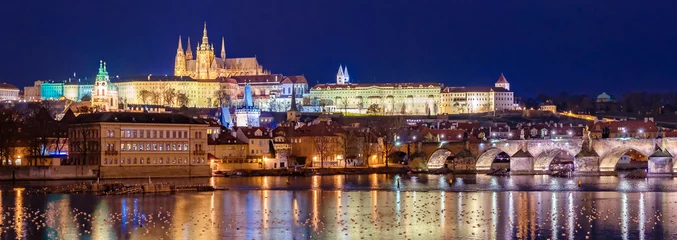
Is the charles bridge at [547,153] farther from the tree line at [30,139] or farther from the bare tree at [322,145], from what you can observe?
the tree line at [30,139]

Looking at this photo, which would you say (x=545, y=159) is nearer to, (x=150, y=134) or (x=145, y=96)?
(x=150, y=134)

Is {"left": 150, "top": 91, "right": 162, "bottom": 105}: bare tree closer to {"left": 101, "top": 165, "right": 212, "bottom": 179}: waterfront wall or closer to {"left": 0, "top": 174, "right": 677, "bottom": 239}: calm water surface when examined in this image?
{"left": 101, "top": 165, "right": 212, "bottom": 179}: waterfront wall

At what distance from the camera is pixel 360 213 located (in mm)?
38875

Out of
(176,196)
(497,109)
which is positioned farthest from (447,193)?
(497,109)

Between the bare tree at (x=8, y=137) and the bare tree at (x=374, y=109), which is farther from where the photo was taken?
the bare tree at (x=374, y=109)

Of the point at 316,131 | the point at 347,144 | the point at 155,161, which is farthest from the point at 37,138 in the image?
the point at 347,144

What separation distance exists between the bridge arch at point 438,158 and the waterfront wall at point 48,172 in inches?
1037

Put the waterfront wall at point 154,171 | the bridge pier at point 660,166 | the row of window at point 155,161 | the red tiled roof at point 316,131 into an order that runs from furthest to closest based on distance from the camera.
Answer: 1. the red tiled roof at point 316,131
2. the bridge pier at point 660,166
3. the row of window at point 155,161
4. the waterfront wall at point 154,171

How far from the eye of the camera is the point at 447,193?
5053 centimetres

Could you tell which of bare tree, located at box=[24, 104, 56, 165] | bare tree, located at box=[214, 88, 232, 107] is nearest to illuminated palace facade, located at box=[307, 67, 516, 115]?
bare tree, located at box=[214, 88, 232, 107]

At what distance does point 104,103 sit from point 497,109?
86.5m

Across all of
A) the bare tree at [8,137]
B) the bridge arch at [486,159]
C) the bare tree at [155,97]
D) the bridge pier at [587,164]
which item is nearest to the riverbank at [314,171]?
the bridge arch at [486,159]

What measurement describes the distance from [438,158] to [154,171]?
2360 centimetres

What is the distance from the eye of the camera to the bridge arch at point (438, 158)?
79812mm
